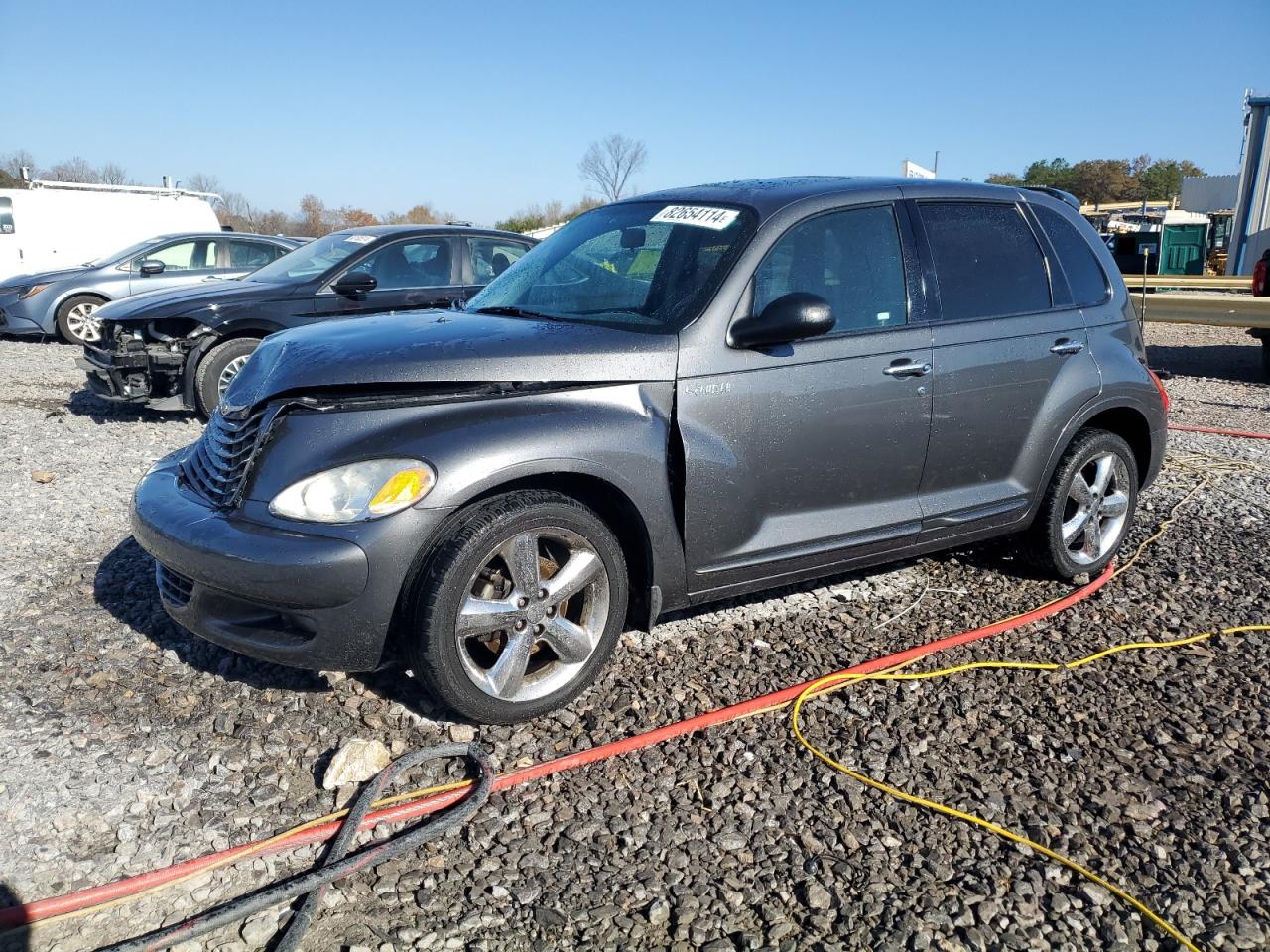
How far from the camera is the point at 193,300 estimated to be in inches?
313

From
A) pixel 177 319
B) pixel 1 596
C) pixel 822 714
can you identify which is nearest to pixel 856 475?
pixel 822 714

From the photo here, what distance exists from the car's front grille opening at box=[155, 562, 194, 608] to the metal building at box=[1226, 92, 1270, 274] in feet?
68.5

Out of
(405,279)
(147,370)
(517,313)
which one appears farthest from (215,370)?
(517,313)

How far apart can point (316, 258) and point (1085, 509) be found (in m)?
6.60

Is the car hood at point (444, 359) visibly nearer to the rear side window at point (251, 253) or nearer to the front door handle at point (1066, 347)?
the front door handle at point (1066, 347)

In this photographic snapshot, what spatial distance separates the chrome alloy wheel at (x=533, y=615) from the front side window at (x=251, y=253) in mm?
11813

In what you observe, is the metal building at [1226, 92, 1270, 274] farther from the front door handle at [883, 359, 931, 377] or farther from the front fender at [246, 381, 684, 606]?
the front fender at [246, 381, 684, 606]

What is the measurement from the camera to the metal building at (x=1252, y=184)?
2066cm

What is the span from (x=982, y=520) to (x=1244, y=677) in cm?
116

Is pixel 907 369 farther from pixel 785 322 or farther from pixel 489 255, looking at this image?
pixel 489 255

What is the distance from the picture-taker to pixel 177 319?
315 inches

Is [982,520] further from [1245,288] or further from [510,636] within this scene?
[1245,288]

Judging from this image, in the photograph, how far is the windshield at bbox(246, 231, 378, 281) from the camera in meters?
8.49

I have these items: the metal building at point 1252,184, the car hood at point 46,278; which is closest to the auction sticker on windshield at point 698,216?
the car hood at point 46,278
